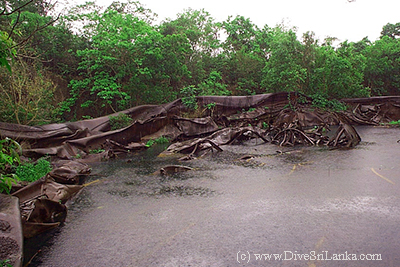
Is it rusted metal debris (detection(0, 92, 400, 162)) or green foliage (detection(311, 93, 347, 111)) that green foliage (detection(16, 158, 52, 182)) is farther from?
green foliage (detection(311, 93, 347, 111))

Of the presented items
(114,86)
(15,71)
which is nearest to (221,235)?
(15,71)

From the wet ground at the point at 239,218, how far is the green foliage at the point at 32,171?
1326mm

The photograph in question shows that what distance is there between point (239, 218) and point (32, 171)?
199 inches

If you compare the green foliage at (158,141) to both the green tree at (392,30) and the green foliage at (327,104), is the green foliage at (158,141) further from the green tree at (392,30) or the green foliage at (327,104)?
the green tree at (392,30)

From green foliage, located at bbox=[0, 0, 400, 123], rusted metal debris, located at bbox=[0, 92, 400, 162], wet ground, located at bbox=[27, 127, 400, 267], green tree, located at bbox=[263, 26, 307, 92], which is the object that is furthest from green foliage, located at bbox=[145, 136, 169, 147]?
green tree, located at bbox=[263, 26, 307, 92]

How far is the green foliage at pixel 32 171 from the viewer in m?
6.95

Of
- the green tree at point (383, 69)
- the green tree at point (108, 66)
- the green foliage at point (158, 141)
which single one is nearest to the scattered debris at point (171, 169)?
the green foliage at point (158, 141)

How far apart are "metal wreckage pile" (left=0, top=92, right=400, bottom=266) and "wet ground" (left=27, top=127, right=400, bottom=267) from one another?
457 mm

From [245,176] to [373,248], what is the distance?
3.52m

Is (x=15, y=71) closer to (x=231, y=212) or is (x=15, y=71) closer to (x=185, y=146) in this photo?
(x=185, y=146)

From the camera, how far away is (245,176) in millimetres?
6777

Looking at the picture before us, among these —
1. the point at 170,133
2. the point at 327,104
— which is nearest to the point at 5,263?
the point at 170,133

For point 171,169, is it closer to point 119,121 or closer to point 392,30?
point 119,121

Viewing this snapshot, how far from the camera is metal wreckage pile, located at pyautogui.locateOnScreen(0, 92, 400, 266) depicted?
5324mm
